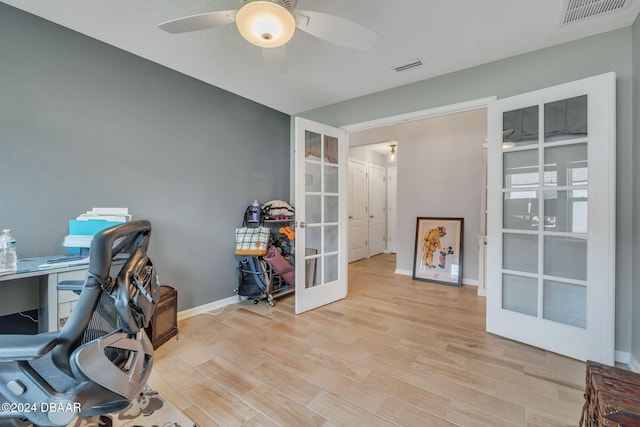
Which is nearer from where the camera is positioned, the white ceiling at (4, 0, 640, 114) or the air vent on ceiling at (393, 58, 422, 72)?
the white ceiling at (4, 0, 640, 114)

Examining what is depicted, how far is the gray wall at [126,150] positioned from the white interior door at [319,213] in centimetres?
86

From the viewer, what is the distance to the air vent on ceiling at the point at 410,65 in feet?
8.07

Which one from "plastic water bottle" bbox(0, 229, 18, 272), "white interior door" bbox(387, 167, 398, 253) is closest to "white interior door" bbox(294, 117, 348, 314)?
"plastic water bottle" bbox(0, 229, 18, 272)

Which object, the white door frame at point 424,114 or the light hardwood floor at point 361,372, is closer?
the light hardwood floor at point 361,372

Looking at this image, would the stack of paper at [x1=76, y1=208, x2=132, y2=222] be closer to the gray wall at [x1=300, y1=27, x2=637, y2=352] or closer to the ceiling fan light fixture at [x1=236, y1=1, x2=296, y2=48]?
the ceiling fan light fixture at [x1=236, y1=1, x2=296, y2=48]

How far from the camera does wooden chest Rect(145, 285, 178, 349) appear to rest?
2.19 metres

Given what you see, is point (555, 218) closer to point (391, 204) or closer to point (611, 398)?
point (611, 398)

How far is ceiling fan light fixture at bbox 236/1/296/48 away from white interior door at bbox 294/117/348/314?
1.39 metres

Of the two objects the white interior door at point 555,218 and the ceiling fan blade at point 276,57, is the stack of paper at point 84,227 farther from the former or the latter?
the white interior door at point 555,218

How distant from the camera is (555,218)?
2.19 metres

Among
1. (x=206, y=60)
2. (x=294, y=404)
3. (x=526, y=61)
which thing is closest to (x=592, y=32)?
(x=526, y=61)

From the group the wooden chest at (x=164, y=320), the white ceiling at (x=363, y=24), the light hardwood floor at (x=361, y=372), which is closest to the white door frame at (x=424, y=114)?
the white ceiling at (x=363, y=24)

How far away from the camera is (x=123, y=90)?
7.79ft

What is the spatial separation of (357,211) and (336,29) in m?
4.52
